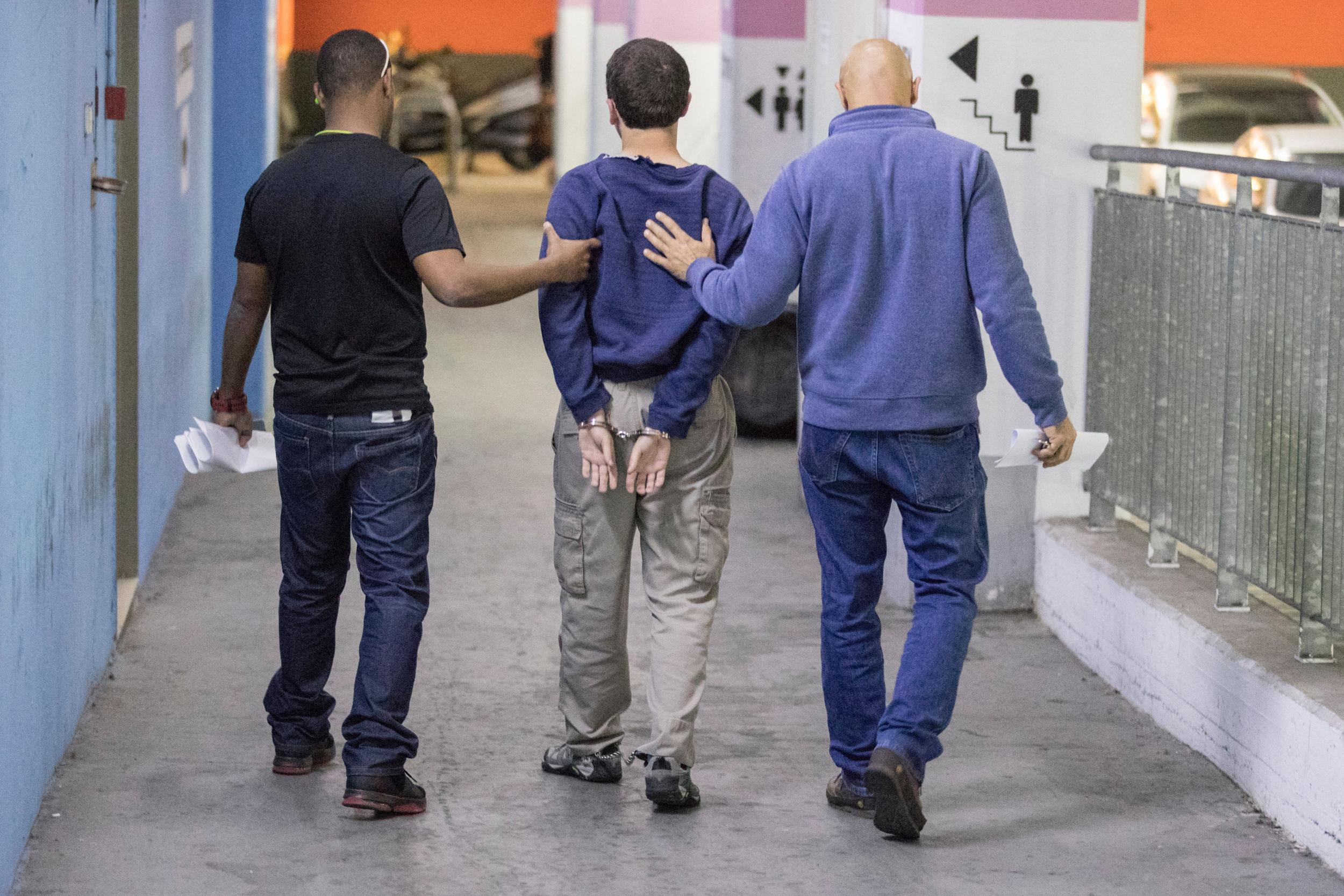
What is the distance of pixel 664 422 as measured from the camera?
3.73 m

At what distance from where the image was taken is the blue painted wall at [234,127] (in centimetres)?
860

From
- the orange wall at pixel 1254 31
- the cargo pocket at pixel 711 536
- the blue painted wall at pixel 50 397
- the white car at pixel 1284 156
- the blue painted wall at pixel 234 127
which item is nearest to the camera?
the blue painted wall at pixel 50 397

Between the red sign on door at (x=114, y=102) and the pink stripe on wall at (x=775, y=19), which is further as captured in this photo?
the pink stripe on wall at (x=775, y=19)

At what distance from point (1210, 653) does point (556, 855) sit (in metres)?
1.69

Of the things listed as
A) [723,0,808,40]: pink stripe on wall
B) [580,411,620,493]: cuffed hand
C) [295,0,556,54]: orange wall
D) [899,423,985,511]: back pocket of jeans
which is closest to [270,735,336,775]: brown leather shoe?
[580,411,620,493]: cuffed hand

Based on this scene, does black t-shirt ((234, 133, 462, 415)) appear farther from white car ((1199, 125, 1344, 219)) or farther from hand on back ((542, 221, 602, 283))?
white car ((1199, 125, 1344, 219))

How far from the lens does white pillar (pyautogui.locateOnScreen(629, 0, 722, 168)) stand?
40.0 feet

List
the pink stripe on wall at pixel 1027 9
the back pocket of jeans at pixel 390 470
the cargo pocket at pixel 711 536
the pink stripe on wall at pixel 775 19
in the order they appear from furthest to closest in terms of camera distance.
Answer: the pink stripe on wall at pixel 775 19 < the pink stripe on wall at pixel 1027 9 < the cargo pocket at pixel 711 536 < the back pocket of jeans at pixel 390 470

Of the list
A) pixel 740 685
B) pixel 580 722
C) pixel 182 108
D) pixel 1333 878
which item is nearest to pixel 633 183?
pixel 580 722

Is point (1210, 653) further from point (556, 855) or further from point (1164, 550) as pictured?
point (556, 855)

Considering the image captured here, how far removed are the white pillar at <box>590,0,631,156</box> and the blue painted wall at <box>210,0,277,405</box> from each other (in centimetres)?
547

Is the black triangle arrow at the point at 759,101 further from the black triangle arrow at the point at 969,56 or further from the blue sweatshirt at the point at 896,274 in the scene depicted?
the blue sweatshirt at the point at 896,274

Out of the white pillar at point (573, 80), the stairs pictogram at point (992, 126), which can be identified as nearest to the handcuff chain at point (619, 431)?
the stairs pictogram at point (992, 126)

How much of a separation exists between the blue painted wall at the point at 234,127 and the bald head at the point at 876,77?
5432mm
